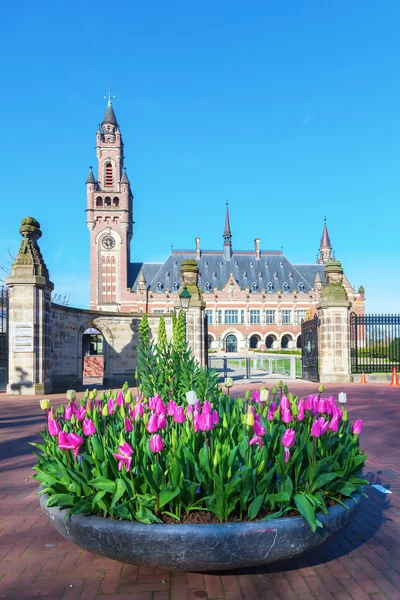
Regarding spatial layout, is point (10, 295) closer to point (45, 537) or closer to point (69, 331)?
point (69, 331)

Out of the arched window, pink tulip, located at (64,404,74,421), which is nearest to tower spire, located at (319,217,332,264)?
the arched window

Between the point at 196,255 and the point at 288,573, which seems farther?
the point at 196,255

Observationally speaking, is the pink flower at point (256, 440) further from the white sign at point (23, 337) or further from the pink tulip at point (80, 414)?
the white sign at point (23, 337)

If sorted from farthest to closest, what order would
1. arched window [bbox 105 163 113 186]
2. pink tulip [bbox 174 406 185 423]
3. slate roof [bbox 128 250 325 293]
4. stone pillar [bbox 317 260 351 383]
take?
slate roof [bbox 128 250 325 293]
arched window [bbox 105 163 113 186]
stone pillar [bbox 317 260 351 383]
pink tulip [bbox 174 406 185 423]

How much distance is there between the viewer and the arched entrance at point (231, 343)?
67.7 m

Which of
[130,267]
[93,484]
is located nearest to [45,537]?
[93,484]

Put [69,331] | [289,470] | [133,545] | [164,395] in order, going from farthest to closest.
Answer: [69,331] < [164,395] < [289,470] < [133,545]

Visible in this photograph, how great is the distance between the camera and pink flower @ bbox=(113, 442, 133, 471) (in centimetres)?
273

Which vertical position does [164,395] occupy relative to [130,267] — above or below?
below

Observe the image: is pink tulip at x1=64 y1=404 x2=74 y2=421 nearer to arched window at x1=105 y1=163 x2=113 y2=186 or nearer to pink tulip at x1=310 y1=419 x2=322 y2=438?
pink tulip at x1=310 y1=419 x2=322 y2=438

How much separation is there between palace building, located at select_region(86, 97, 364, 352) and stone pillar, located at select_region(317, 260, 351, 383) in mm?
47486

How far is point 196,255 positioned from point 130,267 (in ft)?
32.9

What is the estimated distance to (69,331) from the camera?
16.1 metres

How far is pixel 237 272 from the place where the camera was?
230ft
